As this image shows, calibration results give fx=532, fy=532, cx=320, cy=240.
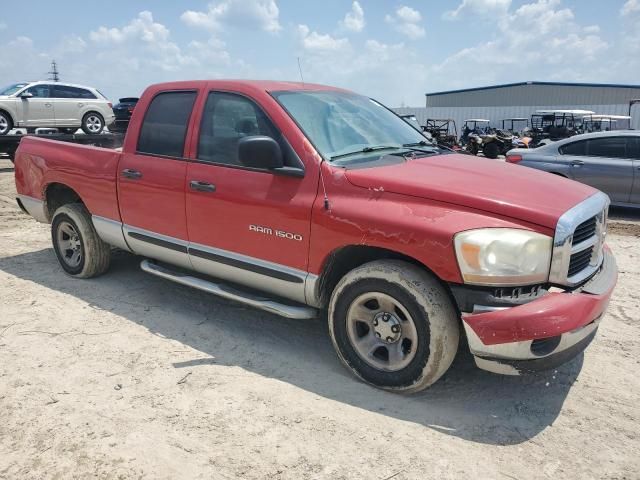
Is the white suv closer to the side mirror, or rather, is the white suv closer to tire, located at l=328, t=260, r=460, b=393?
the side mirror

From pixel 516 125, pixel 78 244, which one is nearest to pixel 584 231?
pixel 78 244

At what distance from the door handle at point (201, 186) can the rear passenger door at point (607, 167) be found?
23.1ft

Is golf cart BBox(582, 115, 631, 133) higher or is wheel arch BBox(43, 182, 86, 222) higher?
golf cart BBox(582, 115, 631, 133)

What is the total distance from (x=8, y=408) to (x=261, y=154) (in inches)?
83.0

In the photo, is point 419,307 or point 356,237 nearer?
point 419,307

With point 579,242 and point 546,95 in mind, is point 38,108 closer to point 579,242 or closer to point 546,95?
point 579,242

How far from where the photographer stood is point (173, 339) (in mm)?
4020

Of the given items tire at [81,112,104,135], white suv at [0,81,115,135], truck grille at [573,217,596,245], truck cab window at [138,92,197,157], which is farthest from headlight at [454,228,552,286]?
tire at [81,112,104,135]

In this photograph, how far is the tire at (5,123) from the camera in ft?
49.7

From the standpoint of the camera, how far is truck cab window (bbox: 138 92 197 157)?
13.8ft

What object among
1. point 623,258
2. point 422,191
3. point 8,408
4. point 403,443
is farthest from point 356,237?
point 623,258

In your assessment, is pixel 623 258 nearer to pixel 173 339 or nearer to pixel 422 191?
pixel 422 191

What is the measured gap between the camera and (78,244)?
5320 mm

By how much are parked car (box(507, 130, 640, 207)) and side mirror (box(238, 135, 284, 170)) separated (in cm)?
687
